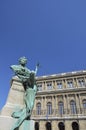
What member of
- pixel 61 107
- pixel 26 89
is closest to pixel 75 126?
pixel 61 107

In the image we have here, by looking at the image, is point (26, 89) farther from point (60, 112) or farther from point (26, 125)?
point (60, 112)

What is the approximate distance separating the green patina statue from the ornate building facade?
27562 millimetres

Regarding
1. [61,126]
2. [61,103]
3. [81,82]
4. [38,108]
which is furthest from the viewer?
[81,82]

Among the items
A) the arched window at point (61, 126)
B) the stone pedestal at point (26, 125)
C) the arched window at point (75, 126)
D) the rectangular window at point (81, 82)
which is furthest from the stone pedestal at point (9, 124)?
the rectangular window at point (81, 82)

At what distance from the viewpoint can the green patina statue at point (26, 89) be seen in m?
4.03

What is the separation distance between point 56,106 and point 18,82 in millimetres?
29509

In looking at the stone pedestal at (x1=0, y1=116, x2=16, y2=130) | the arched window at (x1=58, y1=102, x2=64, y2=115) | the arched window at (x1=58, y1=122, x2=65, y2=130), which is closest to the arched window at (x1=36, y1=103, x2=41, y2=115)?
the arched window at (x1=58, y1=102, x2=64, y2=115)

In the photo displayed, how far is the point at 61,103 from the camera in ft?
110

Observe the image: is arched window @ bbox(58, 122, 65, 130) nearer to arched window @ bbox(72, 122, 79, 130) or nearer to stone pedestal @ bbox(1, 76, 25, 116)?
arched window @ bbox(72, 122, 79, 130)

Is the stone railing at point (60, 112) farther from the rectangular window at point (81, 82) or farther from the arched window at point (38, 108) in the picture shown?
the rectangular window at point (81, 82)

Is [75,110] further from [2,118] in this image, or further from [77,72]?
[2,118]

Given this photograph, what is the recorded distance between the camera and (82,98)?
3244cm

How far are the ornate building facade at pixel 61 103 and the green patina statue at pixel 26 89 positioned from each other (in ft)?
90.4

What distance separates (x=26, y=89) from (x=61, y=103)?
98.3 feet
